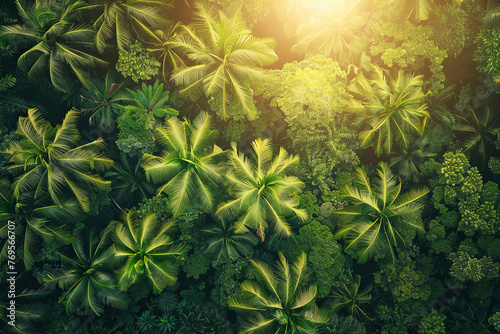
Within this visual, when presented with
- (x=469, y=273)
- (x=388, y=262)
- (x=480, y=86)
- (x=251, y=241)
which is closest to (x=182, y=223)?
(x=251, y=241)

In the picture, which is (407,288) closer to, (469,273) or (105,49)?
(469,273)

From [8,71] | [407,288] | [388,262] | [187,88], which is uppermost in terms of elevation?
[187,88]

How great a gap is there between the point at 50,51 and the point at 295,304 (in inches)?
445

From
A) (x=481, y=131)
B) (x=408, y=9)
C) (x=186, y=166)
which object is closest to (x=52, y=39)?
(x=186, y=166)

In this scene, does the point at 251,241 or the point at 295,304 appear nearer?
the point at 295,304

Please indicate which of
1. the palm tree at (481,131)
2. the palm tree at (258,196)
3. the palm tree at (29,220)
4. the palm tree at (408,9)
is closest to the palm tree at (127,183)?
the palm tree at (29,220)

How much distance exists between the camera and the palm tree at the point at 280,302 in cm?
978

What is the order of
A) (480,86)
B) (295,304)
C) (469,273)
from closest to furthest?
(295,304) → (469,273) → (480,86)

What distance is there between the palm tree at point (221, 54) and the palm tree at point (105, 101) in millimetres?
2722

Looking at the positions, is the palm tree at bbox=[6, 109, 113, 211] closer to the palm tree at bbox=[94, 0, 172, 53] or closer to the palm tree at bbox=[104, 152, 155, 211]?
the palm tree at bbox=[104, 152, 155, 211]

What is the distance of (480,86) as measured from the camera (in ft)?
40.6

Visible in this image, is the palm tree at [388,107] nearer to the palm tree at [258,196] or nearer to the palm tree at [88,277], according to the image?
the palm tree at [258,196]

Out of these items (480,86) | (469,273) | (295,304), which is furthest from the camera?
(480,86)

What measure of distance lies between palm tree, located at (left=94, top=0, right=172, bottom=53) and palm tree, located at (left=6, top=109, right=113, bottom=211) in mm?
3062
